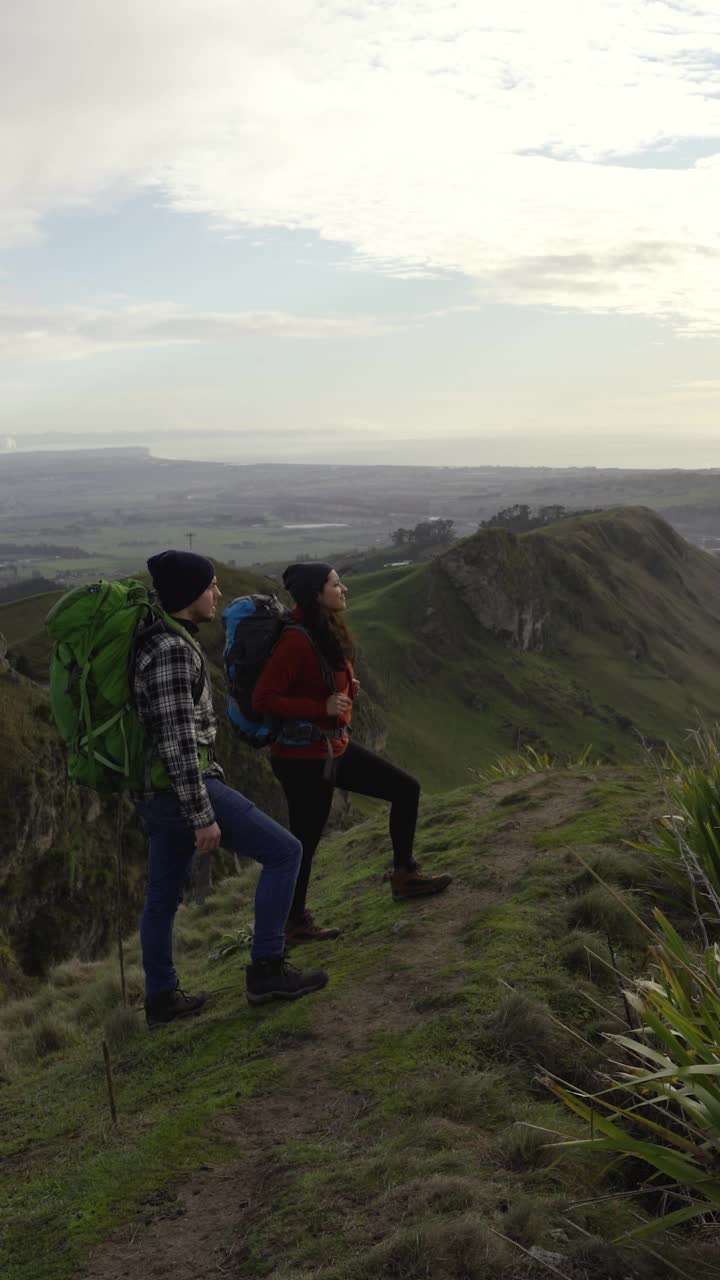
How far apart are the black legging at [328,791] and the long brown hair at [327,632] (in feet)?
2.27

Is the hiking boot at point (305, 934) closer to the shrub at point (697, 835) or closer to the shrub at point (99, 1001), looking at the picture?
the shrub at point (99, 1001)

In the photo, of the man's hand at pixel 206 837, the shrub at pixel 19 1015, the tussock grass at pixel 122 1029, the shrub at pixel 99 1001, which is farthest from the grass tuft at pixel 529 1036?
the shrub at pixel 19 1015

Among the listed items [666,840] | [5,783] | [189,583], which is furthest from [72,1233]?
[5,783]

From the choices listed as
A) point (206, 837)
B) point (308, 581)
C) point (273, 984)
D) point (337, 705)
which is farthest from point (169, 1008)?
point (308, 581)

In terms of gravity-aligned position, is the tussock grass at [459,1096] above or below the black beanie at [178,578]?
below

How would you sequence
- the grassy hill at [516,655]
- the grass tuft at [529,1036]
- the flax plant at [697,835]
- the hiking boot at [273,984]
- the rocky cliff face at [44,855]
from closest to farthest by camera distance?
the grass tuft at [529,1036]
the hiking boot at [273,984]
the flax plant at [697,835]
the rocky cliff face at [44,855]
the grassy hill at [516,655]

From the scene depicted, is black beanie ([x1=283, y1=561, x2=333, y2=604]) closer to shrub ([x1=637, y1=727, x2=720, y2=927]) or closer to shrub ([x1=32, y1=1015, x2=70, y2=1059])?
shrub ([x1=637, y1=727, x2=720, y2=927])

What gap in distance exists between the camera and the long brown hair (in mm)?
5949

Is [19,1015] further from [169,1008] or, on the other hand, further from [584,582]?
[584,582]

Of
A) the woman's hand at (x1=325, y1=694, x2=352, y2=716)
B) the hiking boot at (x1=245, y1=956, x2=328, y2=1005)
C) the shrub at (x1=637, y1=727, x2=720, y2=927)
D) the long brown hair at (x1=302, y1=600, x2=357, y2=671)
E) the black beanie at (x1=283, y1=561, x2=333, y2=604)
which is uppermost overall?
the black beanie at (x1=283, y1=561, x2=333, y2=604)

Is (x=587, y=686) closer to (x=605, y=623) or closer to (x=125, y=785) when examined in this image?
(x=605, y=623)

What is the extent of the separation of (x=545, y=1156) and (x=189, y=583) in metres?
3.28

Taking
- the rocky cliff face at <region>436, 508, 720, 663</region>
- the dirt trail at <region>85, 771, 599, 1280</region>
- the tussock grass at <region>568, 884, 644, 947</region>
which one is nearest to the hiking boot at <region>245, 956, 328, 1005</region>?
the dirt trail at <region>85, 771, 599, 1280</region>

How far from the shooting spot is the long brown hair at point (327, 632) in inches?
234
